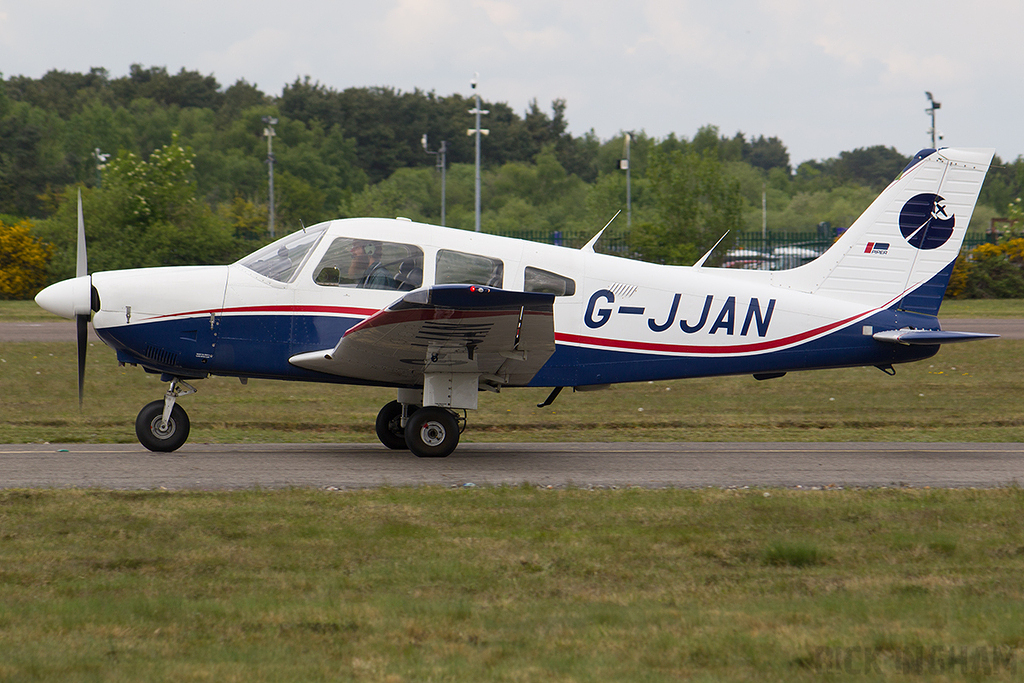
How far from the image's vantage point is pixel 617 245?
3697 centimetres

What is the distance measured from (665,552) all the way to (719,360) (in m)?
5.07

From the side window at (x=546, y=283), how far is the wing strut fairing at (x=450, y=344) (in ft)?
2.65

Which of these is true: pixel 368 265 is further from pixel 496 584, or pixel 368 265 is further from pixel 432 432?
pixel 496 584

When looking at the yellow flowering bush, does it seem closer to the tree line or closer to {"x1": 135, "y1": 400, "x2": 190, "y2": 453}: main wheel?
the tree line

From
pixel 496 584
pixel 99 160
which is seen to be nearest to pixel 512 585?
pixel 496 584

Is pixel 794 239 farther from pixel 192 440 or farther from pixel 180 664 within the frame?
pixel 180 664

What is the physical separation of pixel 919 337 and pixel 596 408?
19.8 ft

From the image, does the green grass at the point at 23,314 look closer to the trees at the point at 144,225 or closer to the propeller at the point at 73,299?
the trees at the point at 144,225

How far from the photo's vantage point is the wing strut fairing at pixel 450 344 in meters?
9.22

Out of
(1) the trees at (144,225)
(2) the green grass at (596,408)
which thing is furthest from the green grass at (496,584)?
(1) the trees at (144,225)

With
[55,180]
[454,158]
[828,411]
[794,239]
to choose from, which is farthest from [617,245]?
[454,158]

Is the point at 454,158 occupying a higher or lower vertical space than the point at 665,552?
higher

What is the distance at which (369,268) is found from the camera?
34.2ft

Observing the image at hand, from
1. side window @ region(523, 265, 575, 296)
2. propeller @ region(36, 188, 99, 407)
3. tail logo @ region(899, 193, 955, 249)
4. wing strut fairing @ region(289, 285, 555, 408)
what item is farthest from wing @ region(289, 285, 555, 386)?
tail logo @ region(899, 193, 955, 249)
